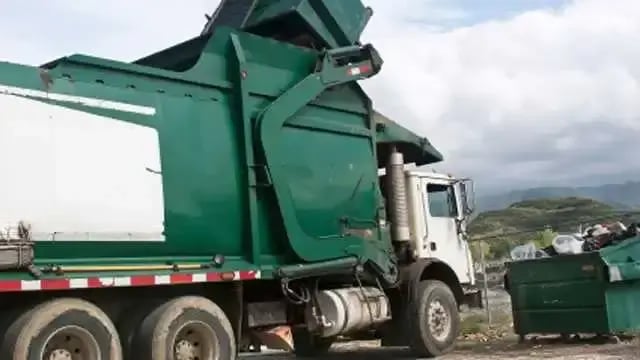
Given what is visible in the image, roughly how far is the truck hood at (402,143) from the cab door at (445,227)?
0.38 meters

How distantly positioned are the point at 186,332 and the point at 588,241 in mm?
6935

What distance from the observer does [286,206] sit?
941 centimetres

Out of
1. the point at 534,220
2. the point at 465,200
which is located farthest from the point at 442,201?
the point at 534,220

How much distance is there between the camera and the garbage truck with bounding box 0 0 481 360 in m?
7.15

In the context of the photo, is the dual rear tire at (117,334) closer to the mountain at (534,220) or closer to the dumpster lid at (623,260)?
the dumpster lid at (623,260)

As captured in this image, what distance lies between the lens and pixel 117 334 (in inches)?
295

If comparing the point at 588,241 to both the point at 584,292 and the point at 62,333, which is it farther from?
the point at 62,333

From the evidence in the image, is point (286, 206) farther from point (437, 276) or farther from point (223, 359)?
point (437, 276)

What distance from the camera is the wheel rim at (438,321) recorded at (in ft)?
37.8

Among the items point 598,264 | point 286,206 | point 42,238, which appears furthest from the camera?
point 598,264

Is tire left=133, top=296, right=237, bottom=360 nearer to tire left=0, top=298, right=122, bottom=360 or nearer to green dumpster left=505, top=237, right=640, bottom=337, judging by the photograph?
tire left=0, top=298, right=122, bottom=360

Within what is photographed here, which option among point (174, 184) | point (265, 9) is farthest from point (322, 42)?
point (174, 184)

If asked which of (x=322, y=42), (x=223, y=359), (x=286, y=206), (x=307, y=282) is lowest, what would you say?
(x=223, y=359)

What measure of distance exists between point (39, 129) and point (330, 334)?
4288 millimetres
